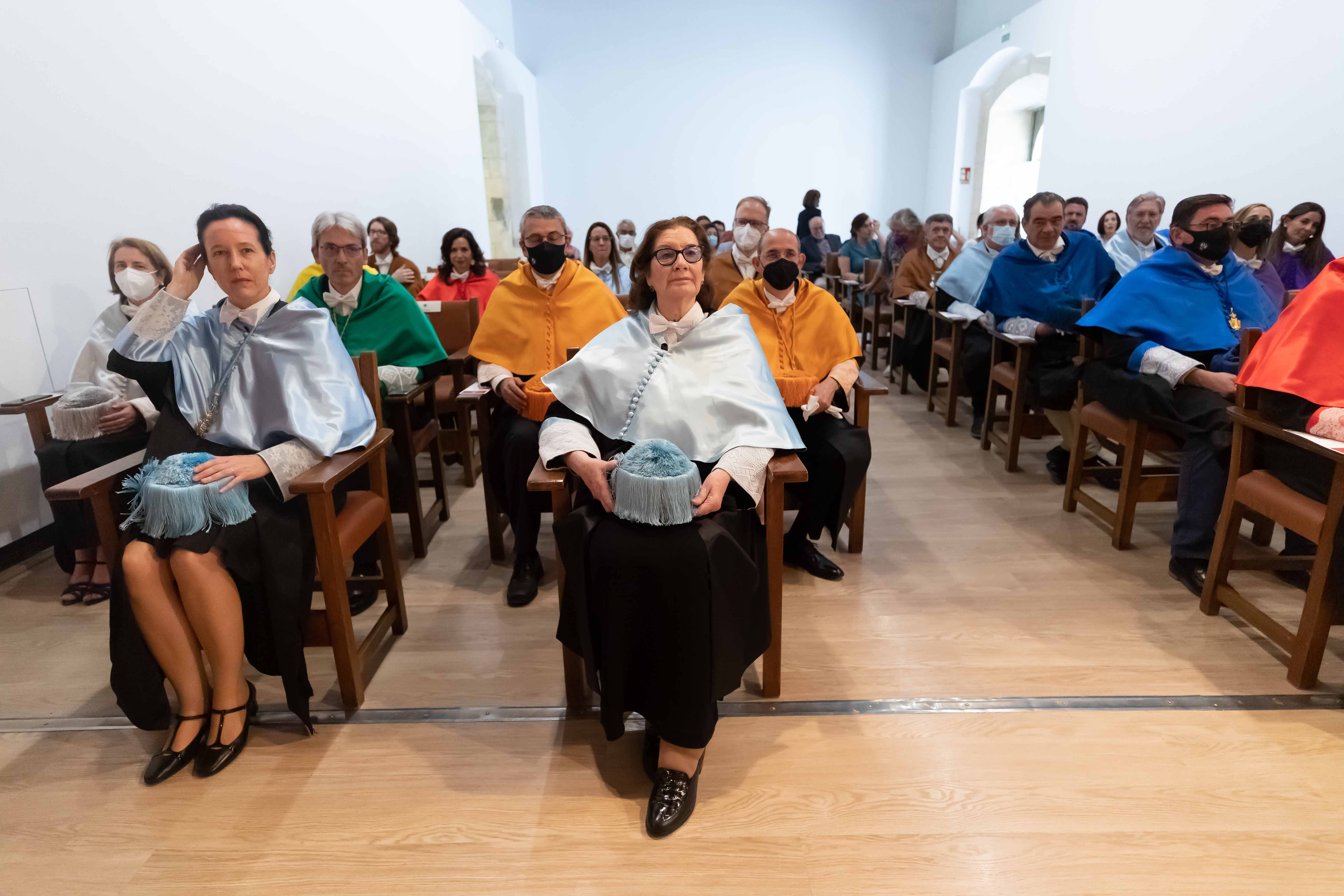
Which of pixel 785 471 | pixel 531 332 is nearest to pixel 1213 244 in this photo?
pixel 785 471

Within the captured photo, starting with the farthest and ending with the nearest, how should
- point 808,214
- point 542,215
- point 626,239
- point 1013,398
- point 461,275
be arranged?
point 808,214 → point 626,239 → point 461,275 → point 1013,398 → point 542,215

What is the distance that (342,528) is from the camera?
2230 mm

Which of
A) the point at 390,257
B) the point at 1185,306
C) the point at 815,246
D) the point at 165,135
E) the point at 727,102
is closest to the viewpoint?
the point at 1185,306

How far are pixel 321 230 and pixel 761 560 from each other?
2.32m

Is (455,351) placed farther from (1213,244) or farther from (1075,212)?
(1075,212)

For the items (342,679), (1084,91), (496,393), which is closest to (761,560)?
(342,679)

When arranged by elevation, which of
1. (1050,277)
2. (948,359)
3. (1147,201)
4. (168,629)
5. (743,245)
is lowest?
(168,629)

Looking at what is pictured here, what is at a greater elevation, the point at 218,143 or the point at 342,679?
the point at 218,143

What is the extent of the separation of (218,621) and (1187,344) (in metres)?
3.60

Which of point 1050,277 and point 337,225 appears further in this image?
point 1050,277

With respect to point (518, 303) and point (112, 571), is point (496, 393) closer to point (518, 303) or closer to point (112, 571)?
point (518, 303)

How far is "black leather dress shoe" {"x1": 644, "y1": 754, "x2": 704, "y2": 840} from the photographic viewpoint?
1.75m

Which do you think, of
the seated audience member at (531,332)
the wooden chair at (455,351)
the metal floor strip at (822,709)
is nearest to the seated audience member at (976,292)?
the seated audience member at (531,332)

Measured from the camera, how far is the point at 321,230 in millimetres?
3121
